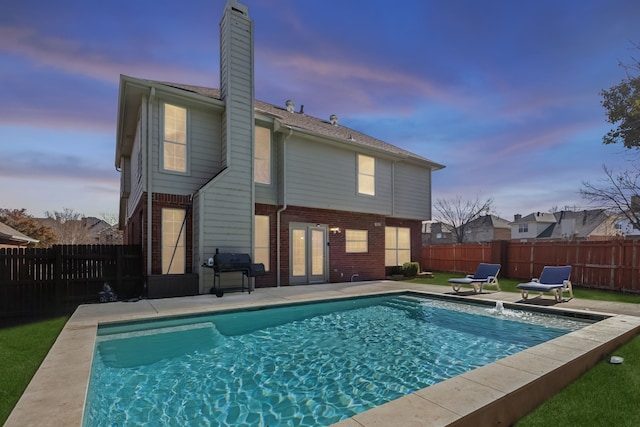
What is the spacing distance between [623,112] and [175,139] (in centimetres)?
1805

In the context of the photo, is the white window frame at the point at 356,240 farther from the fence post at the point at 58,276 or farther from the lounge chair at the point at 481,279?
the fence post at the point at 58,276

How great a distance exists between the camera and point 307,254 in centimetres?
1248

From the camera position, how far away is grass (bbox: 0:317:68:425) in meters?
3.37

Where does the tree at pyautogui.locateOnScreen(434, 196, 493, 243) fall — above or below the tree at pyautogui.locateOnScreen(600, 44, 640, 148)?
below

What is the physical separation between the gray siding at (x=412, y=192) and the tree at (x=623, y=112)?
797 cm

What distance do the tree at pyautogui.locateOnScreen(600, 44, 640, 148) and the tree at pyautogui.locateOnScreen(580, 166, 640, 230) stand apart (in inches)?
86.9

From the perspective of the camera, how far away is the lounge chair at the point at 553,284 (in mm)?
8422

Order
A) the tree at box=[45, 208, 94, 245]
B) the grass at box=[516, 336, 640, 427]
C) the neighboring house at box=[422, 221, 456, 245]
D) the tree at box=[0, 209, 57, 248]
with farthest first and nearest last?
the neighboring house at box=[422, 221, 456, 245] → the tree at box=[45, 208, 94, 245] → the tree at box=[0, 209, 57, 248] → the grass at box=[516, 336, 640, 427]

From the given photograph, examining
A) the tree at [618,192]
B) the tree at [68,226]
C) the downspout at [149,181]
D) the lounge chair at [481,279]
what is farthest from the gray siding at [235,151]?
the tree at [68,226]

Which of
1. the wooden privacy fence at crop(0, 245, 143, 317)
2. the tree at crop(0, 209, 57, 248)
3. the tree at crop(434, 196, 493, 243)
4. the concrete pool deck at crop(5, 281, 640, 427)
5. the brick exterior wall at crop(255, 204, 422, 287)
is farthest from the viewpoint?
the tree at crop(434, 196, 493, 243)

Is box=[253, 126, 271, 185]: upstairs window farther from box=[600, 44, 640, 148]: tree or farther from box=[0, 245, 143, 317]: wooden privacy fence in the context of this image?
box=[600, 44, 640, 148]: tree

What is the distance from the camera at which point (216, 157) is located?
10.8 metres

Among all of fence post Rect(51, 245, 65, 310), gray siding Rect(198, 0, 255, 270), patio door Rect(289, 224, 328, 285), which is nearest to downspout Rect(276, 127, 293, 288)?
patio door Rect(289, 224, 328, 285)

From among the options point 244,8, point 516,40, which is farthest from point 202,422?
point 516,40
